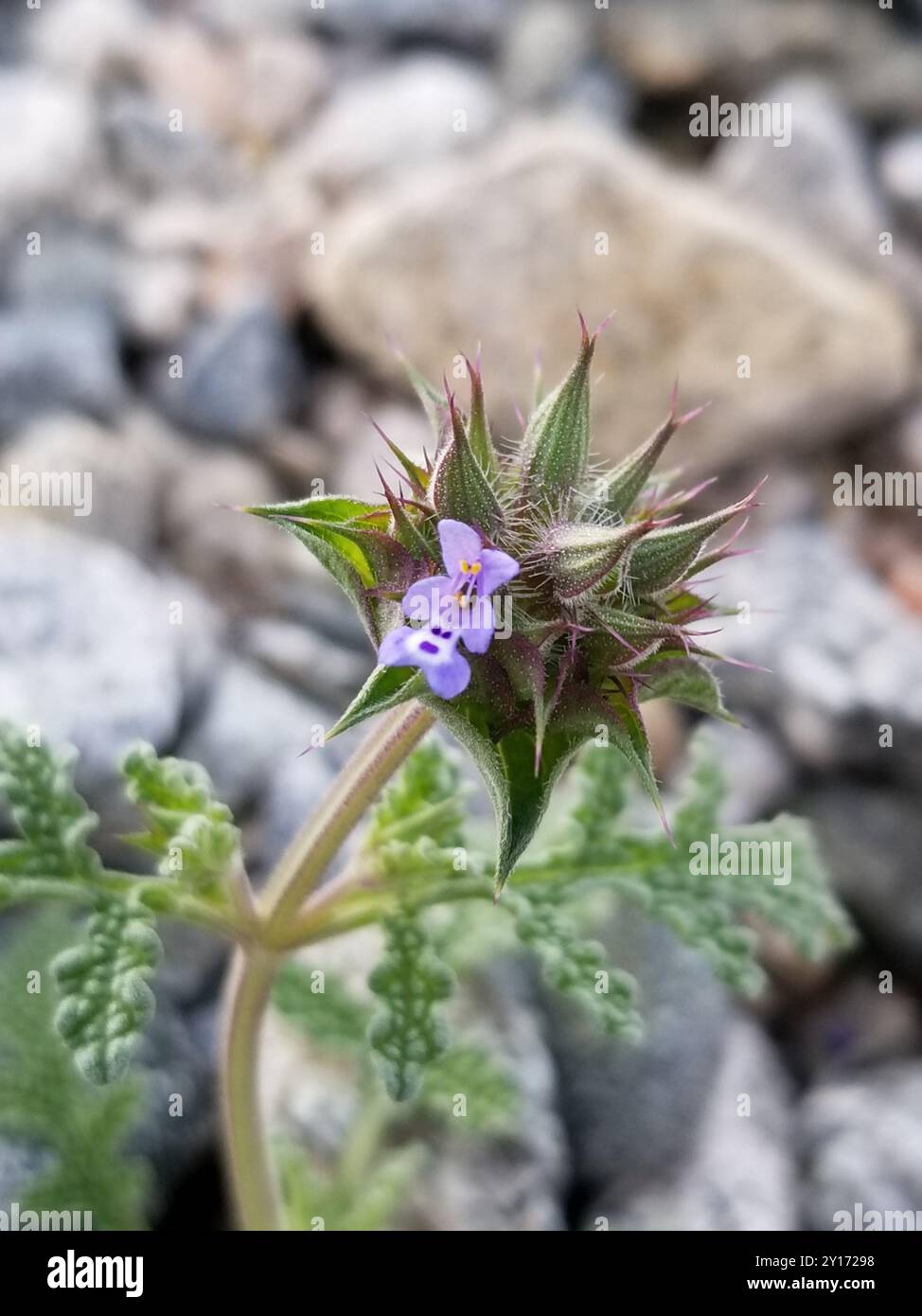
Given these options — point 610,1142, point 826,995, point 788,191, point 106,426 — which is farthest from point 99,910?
point 788,191

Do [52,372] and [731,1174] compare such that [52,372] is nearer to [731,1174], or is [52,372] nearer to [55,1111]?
[55,1111]

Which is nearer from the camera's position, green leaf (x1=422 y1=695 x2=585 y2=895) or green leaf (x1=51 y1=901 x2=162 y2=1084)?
green leaf (x1=422 y1=695 x2=585 y2=895)

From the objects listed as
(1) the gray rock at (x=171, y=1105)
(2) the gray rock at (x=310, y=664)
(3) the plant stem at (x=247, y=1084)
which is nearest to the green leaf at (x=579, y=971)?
(3) the plant stem at (x=247, y=1084)

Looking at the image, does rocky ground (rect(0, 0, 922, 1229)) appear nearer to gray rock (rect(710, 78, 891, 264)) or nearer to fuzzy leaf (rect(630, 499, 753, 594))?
gray rock (rect(710, 78, 891, 264))

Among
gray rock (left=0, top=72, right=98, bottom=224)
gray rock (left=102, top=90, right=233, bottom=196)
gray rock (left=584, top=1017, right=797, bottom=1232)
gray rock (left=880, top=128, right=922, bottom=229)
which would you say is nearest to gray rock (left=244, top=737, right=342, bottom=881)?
gray rock (left=584, top=1017, right=797, bottom=1232)

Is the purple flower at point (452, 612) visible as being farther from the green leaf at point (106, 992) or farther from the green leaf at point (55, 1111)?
the green leaf at point (55, 1111)

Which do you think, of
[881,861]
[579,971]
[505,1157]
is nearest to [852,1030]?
[881,861]
